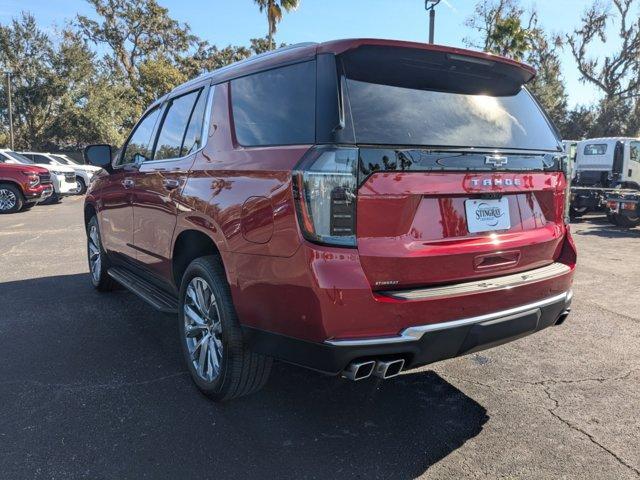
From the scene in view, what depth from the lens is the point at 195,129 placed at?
357cm

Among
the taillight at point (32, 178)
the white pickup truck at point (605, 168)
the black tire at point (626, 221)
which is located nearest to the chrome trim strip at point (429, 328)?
the black tire at point (626, 221)

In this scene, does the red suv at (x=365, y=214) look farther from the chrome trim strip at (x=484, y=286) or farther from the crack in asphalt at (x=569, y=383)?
the crack in asphalt at (x=569, y=383)

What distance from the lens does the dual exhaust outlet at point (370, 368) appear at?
236cm

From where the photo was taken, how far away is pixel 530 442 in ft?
9.23

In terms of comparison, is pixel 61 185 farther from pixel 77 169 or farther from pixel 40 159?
pixel 77 169

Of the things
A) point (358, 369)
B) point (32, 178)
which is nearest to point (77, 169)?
point (32, 178)

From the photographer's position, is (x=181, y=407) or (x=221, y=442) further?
(x=181, y=407)

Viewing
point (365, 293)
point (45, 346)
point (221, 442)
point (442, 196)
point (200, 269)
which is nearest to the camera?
point (365, 293)

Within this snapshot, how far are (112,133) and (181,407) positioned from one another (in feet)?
118

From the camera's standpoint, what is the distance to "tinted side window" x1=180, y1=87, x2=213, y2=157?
348cm

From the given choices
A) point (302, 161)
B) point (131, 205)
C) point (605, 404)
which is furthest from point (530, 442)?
point (131, 205)

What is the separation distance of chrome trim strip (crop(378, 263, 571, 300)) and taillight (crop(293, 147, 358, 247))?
13.6 inches

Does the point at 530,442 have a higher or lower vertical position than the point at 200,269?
lower

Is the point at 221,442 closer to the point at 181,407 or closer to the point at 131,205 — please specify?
the point at 181,407
